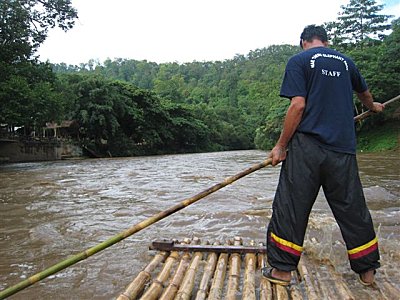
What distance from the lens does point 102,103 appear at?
111 feet

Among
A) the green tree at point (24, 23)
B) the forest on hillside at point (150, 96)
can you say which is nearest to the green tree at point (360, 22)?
the forest on hillside at point (150, 96)

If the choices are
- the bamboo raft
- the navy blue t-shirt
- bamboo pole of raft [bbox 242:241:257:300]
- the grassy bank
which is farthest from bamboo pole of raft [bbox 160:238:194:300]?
the grassy bank

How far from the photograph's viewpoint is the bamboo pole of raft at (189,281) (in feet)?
7.72

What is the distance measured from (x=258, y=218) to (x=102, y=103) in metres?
30.8

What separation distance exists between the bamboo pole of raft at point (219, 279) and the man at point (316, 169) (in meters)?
0.32

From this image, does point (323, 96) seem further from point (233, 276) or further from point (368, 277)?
point (233, 276)

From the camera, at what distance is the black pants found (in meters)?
2.50

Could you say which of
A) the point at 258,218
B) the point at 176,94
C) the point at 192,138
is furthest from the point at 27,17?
the point at 176,94

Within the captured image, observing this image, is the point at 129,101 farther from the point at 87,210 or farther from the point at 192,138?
the point at 87,210

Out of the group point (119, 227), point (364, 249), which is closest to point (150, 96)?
point (119, 227)

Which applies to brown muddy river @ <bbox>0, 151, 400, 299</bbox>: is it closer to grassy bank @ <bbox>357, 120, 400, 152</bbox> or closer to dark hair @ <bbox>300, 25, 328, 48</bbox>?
dark hair @ <bbox>300, 25, 328, 48</bbox>

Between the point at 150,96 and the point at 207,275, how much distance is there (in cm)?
4037

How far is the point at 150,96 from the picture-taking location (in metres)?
42.0

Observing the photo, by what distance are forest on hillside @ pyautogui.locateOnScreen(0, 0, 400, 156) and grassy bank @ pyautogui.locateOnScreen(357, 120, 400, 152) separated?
54cm
